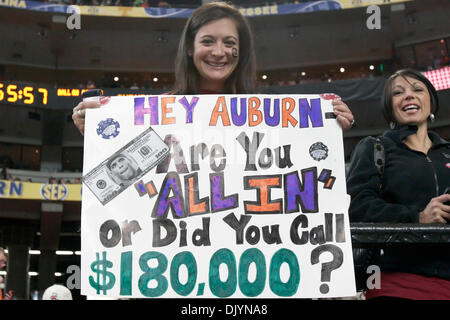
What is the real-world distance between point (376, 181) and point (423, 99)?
0.39 metres

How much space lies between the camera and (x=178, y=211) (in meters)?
Result: 1.67

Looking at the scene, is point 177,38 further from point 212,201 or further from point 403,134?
point 212,201

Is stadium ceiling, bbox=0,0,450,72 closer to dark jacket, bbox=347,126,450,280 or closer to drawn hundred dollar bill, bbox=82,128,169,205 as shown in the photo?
dark jacket, bbox=347,126,450,280

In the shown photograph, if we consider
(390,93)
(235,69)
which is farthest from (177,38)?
(390,93)

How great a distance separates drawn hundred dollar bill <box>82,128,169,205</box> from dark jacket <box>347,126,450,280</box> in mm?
697

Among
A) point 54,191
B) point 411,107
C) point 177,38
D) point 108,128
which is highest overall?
point 177,38

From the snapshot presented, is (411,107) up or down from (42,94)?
down

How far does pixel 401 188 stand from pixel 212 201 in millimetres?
684

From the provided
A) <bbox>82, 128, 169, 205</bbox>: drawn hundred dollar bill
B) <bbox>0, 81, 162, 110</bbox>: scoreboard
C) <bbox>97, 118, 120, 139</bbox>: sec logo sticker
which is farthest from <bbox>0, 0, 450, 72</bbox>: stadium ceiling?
<bbox>82, 128, 169, 205</bbox>: drawn hundred dollar bill

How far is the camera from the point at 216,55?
→ 2.01 meters

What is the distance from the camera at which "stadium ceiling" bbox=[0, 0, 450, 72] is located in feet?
61.3

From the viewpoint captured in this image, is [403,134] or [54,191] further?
[54,191]

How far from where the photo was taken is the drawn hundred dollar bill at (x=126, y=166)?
169 cm
